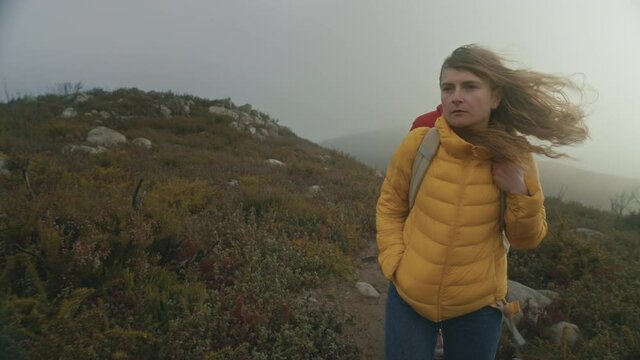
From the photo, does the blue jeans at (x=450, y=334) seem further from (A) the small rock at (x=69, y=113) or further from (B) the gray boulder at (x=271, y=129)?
(B) the gray boulder at (x=271, y=129)

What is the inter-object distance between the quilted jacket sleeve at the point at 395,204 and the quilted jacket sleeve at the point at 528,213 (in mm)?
638

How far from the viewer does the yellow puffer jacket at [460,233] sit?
216 centimetres

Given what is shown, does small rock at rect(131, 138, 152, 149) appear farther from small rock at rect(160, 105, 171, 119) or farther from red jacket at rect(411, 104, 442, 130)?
red jacket at rect(411, 104, 442, 130)

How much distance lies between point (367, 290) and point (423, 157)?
364 cm

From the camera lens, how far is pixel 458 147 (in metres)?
2.15

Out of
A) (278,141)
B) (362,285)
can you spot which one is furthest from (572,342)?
(278,141)

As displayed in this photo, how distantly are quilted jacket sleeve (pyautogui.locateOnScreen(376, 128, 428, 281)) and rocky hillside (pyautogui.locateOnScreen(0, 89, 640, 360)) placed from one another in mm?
1835

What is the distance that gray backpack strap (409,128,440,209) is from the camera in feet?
7.36

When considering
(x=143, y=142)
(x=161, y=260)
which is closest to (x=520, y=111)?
(x=161, y=260)

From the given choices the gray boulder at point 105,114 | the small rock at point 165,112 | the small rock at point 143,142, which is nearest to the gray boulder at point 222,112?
the small rock at point 165,112

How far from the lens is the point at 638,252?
302 inches

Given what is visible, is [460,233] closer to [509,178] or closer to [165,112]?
[509,178]

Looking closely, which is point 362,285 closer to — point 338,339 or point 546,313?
point 338,339

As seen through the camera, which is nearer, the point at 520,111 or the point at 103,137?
the point at 520,111
